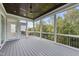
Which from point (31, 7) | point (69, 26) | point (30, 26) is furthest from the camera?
point (30, 26)

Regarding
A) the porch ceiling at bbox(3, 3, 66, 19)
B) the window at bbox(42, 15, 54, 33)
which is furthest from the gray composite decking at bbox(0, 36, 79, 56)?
the porch ceiling at bbox(3, 3, 66, 19)

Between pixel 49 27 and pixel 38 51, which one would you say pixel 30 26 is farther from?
pixel 38 51

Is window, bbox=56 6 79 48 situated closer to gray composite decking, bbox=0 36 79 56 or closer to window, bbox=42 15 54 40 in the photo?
gray composite decking, bbox=0 36 79 56

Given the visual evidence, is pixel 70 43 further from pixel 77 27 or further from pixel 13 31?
pixel 13 31

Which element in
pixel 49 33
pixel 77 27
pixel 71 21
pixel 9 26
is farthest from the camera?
pixel 9 26

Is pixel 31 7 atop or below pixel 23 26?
Answer: atop

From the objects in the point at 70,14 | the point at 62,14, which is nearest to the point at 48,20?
the point at 62,14

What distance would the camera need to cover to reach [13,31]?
1105 cm

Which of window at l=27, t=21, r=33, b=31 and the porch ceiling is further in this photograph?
window at l=27, t=21, r=33, b=31

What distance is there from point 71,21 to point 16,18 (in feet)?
21.4

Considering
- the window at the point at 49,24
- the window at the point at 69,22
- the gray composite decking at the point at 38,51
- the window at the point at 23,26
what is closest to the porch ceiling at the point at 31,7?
the window at the point at 69,22

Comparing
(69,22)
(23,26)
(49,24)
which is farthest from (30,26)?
(69,22)

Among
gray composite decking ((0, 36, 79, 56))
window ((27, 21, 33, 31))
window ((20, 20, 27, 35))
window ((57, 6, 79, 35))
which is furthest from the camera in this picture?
window ((27, 21, 33, 31))

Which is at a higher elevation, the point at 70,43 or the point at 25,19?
the point at 25,19
